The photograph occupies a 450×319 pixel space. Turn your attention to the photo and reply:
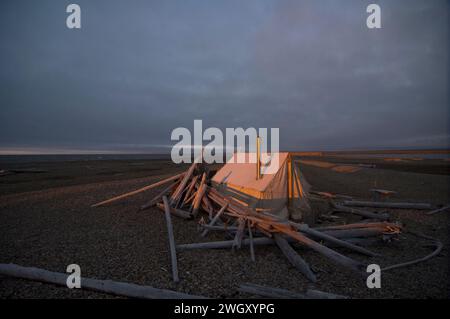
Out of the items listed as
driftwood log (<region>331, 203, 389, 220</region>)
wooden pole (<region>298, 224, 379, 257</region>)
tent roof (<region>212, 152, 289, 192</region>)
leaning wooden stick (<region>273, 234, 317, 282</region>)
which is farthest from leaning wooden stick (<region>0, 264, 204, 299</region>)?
driftwood log (<region>331, 203, 389, 220</region>)

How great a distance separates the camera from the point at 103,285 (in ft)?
14.5

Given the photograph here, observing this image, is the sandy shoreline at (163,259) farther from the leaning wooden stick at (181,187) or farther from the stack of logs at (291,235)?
the leaning wooden stick at (181,187)

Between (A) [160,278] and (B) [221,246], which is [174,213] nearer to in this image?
(B) [221,246]

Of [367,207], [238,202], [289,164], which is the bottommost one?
[367,207]

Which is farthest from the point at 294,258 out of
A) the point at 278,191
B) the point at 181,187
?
the point at 181,187

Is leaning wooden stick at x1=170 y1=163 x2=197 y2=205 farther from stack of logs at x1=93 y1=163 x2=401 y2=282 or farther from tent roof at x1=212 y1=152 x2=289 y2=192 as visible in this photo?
stack of logs at x1=93 y1=163 x2=401 y2=282

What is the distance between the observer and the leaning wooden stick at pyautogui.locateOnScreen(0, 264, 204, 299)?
13.7ft

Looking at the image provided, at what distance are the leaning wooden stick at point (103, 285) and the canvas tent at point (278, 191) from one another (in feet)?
17.3

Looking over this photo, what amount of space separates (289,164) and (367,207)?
6.48m

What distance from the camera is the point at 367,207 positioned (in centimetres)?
1207

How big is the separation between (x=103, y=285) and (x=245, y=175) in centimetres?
748

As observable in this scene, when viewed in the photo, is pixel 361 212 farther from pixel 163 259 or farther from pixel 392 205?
pixel 163 259
